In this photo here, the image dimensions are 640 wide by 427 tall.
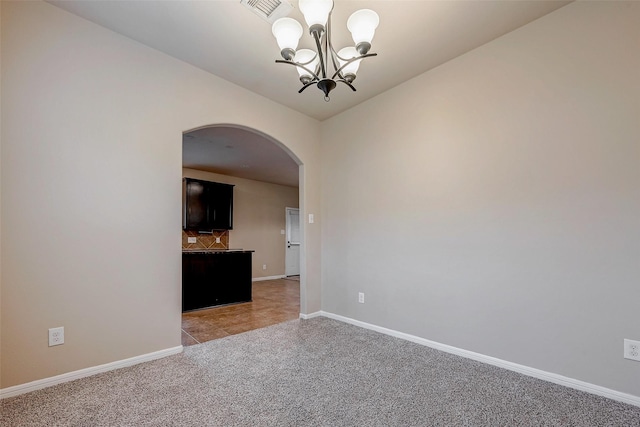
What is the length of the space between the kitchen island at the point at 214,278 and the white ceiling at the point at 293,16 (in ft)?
9.34

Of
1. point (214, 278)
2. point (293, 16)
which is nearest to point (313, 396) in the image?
point (293, 16)

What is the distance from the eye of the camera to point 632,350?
185 cm

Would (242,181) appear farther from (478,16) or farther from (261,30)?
(478,16)

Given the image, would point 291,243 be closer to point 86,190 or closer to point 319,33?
point 86,190

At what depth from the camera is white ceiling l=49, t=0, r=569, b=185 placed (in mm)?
2098

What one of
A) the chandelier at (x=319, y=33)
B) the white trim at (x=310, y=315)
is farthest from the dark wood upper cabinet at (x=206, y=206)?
the chandelier at (x=319, y=33)

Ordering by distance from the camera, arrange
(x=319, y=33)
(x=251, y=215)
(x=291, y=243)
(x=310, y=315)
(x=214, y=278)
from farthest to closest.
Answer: (x=291, y=243)
(x=251, y=215)
(x=214, y=278)
(x=310, y=315)
(x=319, y=33)

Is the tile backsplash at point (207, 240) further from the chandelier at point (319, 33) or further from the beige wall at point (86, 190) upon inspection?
the chandelier at point (319, 33)

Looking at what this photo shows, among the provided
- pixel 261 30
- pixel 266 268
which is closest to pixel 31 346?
pixel 261 30

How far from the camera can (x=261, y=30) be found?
2.33 m

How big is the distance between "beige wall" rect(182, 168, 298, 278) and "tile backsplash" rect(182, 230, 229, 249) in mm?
170

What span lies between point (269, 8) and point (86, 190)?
6.26 ft

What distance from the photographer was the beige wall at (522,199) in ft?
6.30

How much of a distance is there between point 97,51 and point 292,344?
300 centimetres
